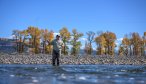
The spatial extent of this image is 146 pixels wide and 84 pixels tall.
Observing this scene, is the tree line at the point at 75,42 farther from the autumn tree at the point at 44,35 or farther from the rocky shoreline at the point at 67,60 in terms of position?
the rocky shoreline at the point at 67,60

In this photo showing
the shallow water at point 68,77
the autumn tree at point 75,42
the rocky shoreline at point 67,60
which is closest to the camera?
the shallow water at point 68,77

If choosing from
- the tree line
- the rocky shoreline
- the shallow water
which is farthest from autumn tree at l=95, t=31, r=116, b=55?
the shallow water

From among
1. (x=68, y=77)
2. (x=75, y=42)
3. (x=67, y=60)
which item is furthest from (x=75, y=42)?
(x=68, y=77)

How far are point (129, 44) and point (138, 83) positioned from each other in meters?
97.6

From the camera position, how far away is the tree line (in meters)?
86.9

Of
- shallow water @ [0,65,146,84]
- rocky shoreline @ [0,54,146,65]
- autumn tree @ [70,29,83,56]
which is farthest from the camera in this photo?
autumn tree @ [70,29,83,56]

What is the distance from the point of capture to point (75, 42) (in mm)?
87000

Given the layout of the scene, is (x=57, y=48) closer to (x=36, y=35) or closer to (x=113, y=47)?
(x=36, y=35)

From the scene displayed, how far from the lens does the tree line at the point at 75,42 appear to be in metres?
86.9

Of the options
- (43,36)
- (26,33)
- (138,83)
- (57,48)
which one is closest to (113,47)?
(43,36)

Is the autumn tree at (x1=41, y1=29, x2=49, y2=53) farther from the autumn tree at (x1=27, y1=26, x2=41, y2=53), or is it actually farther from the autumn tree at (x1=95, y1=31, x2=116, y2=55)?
the autumn tree at (x1=95, y1=31, x2=116, y2=55)

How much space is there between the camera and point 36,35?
91250 mm

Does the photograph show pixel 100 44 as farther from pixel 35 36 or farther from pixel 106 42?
pixel 35 36

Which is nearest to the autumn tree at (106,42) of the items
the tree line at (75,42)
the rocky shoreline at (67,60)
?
the tree line at (75,42)
